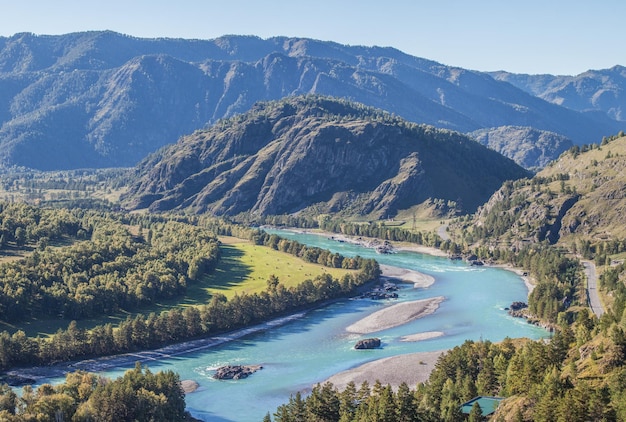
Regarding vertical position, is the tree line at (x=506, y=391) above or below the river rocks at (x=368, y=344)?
above

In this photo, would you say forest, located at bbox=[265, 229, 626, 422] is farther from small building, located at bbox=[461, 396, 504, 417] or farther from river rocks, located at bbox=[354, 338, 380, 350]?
river rocks, located at bbox=[354, 338, 380, 350]

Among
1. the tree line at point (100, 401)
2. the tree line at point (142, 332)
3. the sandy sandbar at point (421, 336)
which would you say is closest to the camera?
the tree line at point (100, 401)

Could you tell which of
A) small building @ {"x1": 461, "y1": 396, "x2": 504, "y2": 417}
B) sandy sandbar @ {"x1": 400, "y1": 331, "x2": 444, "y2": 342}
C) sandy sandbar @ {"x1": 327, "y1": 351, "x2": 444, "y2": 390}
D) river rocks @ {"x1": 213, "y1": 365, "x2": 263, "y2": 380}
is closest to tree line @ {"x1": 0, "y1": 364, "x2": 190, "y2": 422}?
river rocks @ {"x1": 213, "y1": 365, "x2": 263, "y2": 380}

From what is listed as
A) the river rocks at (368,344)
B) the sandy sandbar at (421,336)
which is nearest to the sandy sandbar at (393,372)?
the river rocks at (368,344)

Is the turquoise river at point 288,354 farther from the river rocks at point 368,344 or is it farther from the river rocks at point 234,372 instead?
the river rocks at point 368,344

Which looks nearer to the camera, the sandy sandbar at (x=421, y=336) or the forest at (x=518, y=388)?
the forest at (x=518, y=388)

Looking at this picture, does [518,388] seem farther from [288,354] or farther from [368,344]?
[288,354]

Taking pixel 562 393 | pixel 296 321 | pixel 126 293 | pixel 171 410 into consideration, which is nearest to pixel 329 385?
pixel 171 410
